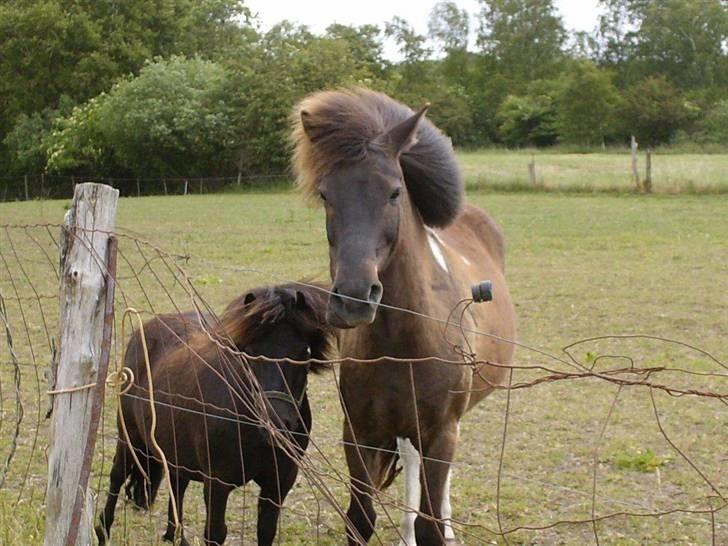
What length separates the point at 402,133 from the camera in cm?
356

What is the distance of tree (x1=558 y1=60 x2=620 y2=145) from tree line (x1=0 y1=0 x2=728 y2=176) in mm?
84

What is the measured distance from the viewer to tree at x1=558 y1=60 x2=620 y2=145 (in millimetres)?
54281

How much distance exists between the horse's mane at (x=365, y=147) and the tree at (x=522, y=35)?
6771cm

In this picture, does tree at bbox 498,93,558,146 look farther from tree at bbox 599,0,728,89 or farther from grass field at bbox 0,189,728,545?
grass field at bbox 0,189,728,545

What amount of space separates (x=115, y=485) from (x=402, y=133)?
2.25m

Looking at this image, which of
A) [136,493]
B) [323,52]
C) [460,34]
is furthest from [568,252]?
[460,34]

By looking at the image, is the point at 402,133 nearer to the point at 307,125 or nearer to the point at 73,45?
the point at 307,125

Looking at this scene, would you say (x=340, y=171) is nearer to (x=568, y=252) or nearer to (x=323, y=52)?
(x=568, y=252)

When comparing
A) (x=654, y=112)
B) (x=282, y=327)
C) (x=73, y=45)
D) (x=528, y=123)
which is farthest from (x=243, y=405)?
(x=528, y=123)

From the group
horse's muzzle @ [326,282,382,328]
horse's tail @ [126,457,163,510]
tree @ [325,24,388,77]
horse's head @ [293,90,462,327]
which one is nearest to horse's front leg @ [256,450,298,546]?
horse's tail @ [126,457,163,510]

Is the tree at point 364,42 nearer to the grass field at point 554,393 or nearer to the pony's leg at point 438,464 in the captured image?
the grass field at point 554,393

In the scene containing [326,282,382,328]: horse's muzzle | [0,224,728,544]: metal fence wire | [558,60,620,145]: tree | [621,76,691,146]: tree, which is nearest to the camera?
[326,282,382,328]: horse's muzzle

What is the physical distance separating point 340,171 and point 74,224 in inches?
38.9

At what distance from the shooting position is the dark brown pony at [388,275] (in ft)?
10.7
